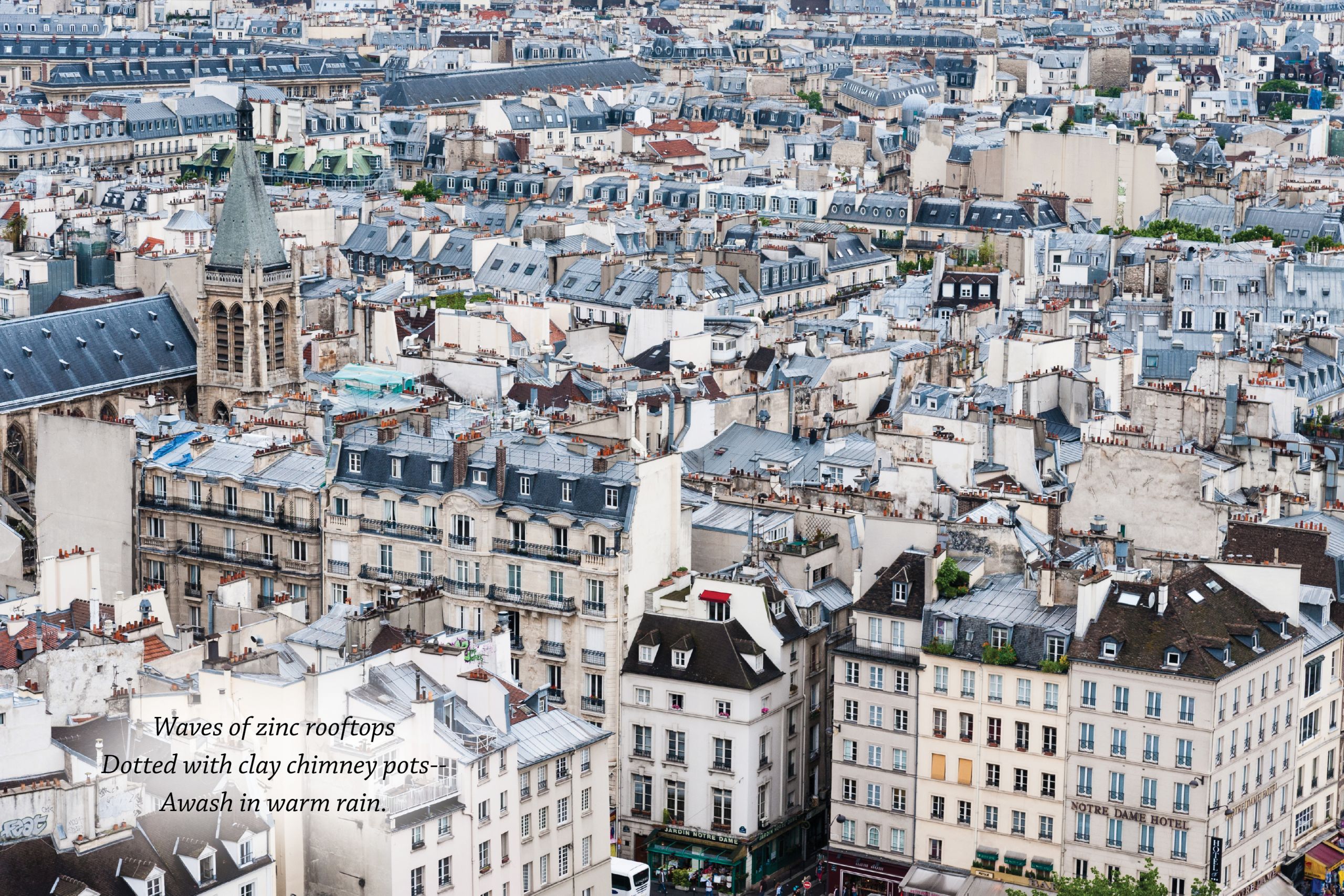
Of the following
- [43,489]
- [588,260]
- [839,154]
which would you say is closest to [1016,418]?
[43,489]

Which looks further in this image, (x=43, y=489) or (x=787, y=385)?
(x=787, y=385)

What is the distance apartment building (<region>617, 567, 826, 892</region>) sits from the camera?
6838cm

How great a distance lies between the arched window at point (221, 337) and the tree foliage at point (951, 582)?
39.4 meters

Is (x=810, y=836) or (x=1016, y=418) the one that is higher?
(x=1016, y=418)

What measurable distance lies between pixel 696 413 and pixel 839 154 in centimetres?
8926

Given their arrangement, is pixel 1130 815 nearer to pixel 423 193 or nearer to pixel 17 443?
pixel 17 443

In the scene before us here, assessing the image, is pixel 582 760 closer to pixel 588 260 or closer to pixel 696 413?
pixel 696 413

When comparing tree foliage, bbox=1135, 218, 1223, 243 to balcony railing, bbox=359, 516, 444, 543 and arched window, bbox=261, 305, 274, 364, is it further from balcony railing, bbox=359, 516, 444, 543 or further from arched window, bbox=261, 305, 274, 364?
balcony railing, bbox=359, 516, 444, 543

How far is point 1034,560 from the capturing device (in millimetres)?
67562

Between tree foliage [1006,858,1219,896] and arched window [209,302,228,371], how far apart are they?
4537 cm

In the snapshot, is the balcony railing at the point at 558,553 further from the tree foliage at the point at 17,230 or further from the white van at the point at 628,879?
the tree foliage at the point at 17,230

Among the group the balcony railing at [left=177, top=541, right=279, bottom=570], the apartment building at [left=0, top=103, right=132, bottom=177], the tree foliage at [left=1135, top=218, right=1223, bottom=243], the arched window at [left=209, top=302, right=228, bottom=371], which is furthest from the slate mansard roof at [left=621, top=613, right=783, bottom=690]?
the apartment building at [left=0, top=103, right=132, bottom=177]

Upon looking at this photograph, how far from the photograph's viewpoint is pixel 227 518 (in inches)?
3061

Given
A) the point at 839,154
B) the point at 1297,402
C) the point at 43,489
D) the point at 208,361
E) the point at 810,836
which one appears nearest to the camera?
the point at 810,836
